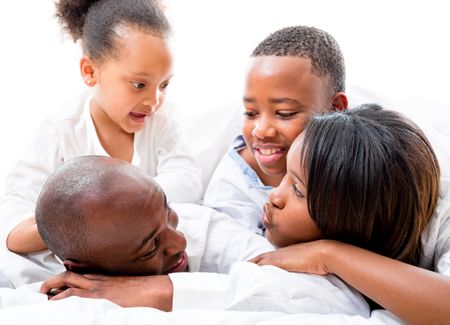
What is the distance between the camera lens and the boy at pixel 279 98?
137cm

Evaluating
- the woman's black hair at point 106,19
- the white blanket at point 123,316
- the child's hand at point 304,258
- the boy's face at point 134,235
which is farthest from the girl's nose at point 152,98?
the white blanket at point 123,316

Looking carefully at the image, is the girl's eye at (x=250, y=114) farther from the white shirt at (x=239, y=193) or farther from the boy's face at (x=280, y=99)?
the white shirt at (x=239, y=193)

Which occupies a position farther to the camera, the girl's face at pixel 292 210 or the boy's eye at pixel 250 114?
the boy's eye at pixel 250 114

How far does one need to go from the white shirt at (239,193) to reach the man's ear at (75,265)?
1.40ft

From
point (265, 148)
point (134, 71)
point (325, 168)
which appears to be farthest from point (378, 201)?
point (134, 71)

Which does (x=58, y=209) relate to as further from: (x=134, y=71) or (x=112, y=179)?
(x=134, y=71)

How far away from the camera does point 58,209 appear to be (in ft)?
3.35

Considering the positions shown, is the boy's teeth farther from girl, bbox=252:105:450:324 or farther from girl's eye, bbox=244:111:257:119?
girl, bbox=252:105:450:324

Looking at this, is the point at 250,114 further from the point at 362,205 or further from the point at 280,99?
the point at 362,205

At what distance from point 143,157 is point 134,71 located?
272mm

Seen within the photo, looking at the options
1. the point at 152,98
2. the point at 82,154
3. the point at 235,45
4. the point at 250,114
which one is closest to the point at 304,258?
the point at 250,114

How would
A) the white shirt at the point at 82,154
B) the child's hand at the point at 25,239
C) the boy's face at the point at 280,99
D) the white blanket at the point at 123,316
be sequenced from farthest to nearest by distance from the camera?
1. the white shirt at the point at 82,154
2. the boy's face at the point at 280,99
3. the child's hand at the point at 25,239
4. the white blanket at the point at 123,316

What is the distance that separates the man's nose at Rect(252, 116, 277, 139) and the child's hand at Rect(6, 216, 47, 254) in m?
0.48

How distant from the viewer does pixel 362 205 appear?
1.06 metres
